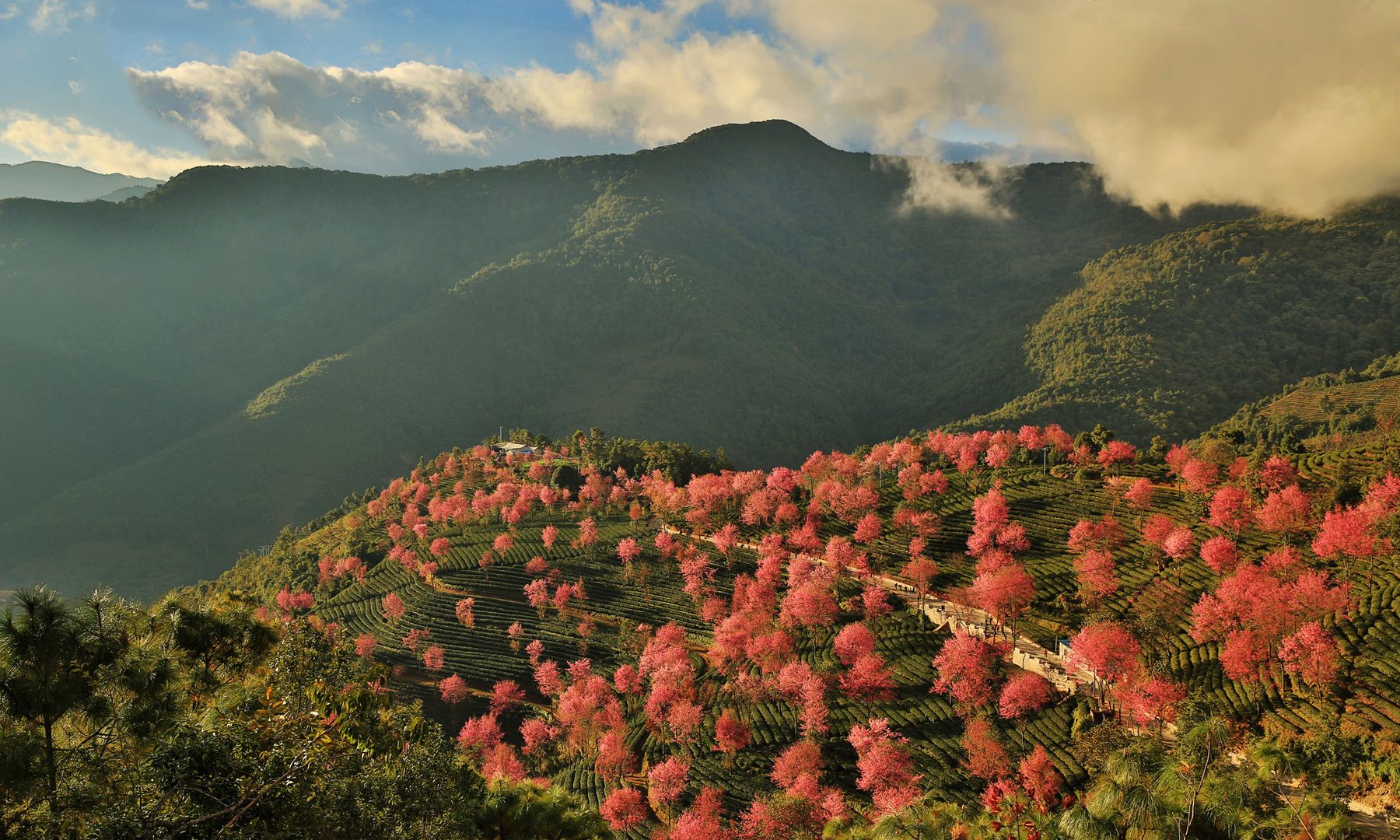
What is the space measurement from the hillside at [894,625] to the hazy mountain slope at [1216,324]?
A: 55.7 metres

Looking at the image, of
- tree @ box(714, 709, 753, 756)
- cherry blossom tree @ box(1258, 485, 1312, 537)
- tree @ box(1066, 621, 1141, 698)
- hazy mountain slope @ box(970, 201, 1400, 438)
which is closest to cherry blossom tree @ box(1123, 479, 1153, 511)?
cherry blossom tree @ box(1258, 485, 1312, 537)

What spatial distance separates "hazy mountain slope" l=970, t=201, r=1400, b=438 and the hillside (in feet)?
183

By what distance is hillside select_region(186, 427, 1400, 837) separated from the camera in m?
32.8

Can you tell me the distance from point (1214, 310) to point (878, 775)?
138 metres

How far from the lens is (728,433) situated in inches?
6083

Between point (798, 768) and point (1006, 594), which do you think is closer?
point (798, 768)

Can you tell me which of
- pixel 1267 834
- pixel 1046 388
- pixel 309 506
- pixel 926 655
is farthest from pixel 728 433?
pixel 1267 834

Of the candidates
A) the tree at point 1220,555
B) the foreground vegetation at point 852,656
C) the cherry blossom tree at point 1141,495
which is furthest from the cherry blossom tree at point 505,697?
the cherry blossom tree at point 1141,495

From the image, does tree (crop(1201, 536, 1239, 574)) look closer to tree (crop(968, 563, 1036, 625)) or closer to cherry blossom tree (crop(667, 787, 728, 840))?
tree (crop(968, 563, 1036, 625))

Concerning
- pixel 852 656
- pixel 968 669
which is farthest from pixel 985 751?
pixel 852 656

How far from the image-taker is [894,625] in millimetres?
48594

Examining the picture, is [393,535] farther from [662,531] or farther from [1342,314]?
[1342,314]

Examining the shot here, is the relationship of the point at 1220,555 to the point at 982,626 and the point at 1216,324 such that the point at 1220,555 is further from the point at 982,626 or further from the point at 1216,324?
the point at 1216,324

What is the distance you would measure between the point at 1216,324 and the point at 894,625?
119776 mm
